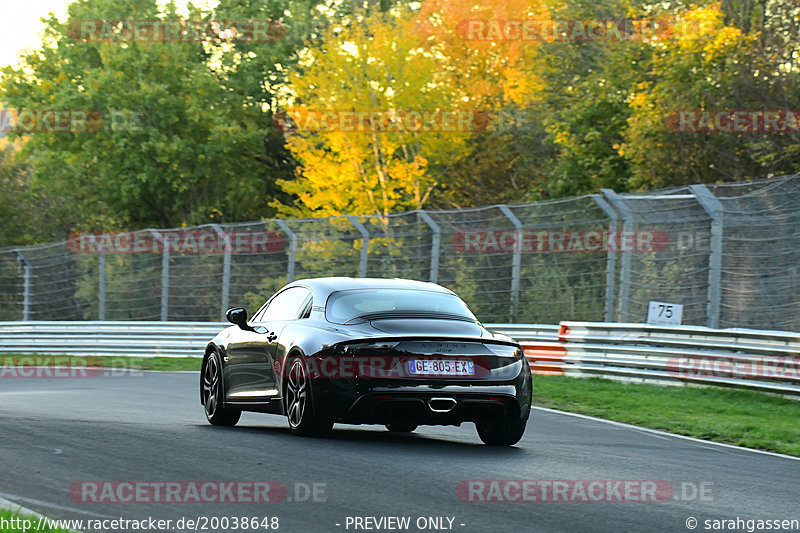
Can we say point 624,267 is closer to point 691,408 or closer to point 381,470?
point 691,408

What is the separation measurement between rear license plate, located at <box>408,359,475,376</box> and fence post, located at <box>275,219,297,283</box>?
689 inches

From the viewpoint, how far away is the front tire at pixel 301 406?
9.60m

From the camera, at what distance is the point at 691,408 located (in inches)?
583

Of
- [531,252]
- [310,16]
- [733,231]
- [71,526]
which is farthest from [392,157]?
[71,526]

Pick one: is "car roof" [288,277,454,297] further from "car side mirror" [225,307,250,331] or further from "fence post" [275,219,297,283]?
"fence post" [275,219,297,283]

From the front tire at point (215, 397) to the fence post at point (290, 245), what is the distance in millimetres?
14731

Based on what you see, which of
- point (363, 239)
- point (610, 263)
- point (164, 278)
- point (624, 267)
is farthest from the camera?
point (164, 278)

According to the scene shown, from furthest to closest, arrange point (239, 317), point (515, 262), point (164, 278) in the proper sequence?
point (164, 278)
point (515, 262)
point (239, 317)

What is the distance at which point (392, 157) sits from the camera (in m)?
46.0

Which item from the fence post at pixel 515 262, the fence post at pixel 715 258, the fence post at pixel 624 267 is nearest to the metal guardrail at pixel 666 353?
the fence post at pixel 715 258

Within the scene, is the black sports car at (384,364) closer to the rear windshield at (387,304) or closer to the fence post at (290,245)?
the rear windshield at (387,304)

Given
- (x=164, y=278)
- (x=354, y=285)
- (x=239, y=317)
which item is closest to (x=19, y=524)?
(x=354, y=285)

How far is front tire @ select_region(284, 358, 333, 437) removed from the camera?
9602 mm

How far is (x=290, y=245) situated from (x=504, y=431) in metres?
17.4
